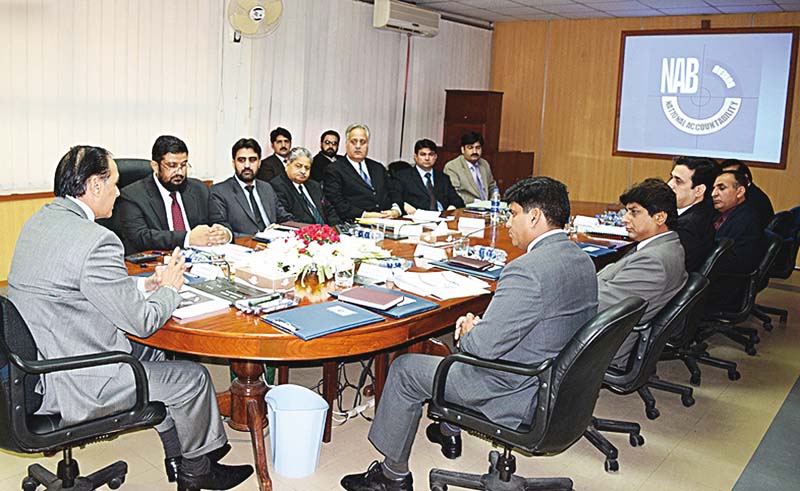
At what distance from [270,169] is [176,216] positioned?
221 cm

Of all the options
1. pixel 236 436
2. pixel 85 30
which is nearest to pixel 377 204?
pixel 85 30

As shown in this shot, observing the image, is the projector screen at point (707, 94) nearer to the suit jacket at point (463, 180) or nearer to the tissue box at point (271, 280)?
the suit jacket at point (463, 180)

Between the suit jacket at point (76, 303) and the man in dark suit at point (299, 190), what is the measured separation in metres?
2.86

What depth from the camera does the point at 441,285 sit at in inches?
130

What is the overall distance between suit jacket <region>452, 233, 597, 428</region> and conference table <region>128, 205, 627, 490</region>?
320 mm

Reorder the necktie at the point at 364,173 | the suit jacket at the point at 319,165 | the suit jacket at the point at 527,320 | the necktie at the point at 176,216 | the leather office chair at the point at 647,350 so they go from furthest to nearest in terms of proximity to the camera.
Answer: the suit jacket at the point at 319,165, the necktie at the point at 364,173, the necktie at the point at 176,216, the leather office chair at the point at 647,350, the suit jacket at the point at 527,320

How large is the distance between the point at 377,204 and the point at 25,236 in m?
3.95

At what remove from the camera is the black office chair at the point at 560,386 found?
246 cm

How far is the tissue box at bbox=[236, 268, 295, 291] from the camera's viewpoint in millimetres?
3037

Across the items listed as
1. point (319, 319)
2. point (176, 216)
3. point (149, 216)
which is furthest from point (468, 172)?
point (319, 319)

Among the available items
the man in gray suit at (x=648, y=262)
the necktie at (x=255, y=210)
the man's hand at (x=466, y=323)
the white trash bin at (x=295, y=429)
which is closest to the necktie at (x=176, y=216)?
the necktie at (x=255, y=210)

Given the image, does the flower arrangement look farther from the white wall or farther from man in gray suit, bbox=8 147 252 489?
the white wall

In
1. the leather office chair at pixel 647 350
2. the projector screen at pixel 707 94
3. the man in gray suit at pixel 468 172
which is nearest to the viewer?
the leather office chair at pixel 647 350

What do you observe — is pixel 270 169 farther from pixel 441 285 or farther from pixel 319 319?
pixel 319 319
